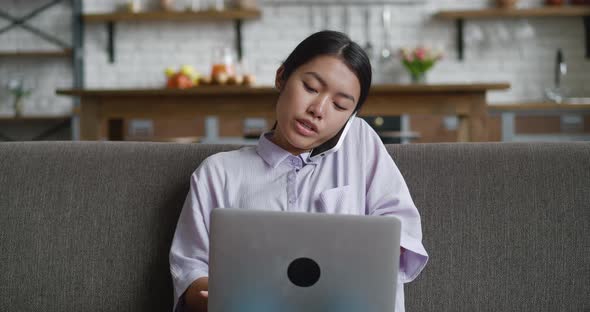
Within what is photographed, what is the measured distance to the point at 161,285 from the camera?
1.30 m

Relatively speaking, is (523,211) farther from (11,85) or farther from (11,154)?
(11,85)

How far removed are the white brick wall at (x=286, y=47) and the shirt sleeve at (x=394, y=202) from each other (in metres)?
3.79

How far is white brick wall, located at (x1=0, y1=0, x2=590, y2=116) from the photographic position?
193 inches

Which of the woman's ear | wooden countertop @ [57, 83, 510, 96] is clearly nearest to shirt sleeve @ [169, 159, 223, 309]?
the woman's ear

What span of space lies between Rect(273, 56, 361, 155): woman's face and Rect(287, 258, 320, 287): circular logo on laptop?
322 millimetres

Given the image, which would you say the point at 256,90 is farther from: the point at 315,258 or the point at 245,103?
the point at 315,258

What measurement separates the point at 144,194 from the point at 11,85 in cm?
400

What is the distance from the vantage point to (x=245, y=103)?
10.4ft

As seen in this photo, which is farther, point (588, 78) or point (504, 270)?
point (588, 78)

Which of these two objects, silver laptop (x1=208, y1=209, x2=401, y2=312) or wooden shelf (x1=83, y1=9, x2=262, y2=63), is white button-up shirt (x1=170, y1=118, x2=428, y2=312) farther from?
wooden shelf (x1=83, y1=9, x2=262, y2=63)

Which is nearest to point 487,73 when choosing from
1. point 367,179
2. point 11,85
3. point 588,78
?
point 588,78

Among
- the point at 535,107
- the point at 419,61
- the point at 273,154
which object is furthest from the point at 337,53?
the point at 419,61

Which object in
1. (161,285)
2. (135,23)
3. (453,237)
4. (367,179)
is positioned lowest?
(161,285)

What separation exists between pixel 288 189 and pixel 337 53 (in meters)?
0.27
